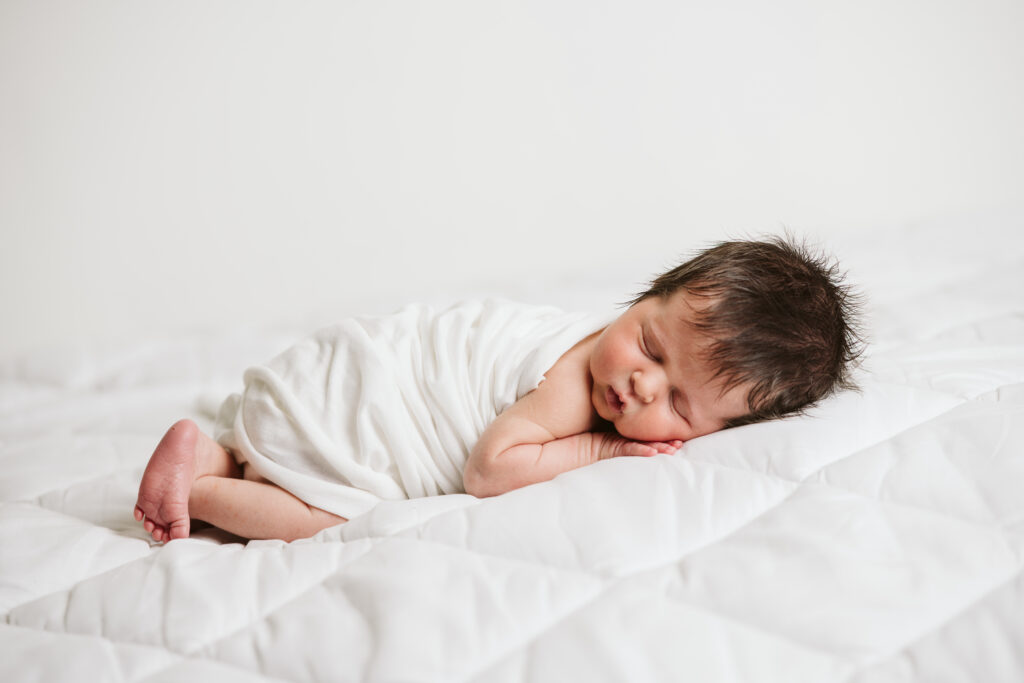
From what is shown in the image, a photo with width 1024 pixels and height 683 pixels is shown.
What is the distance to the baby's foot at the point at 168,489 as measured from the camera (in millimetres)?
1039

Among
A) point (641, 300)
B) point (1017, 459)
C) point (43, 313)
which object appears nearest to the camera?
point (1017, 459)

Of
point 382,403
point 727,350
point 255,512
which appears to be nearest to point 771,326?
point 727,350

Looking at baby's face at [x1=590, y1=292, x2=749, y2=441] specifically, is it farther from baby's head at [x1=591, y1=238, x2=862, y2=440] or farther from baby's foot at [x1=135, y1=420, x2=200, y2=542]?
baby's foot at [x1=135, y1=420, x2=200, y2=542]

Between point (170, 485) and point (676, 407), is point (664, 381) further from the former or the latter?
point (170, 485)

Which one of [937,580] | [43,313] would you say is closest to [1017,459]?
A: [937,580]

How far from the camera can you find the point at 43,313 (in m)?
2.48

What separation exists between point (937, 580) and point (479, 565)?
413 millimetres

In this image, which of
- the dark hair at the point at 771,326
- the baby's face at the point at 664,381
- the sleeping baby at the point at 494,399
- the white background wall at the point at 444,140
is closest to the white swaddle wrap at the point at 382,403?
the sleeping baby at the point at 494,399

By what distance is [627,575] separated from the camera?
78 cm

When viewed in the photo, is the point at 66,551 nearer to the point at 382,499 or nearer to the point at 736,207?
the point at 382,499

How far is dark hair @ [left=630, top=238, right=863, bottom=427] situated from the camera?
1.05m

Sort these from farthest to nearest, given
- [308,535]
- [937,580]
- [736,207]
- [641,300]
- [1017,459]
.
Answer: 1. [736,207]
2. [641,300]
3. [308,535]
4. [1017,459]
5. [937,580]

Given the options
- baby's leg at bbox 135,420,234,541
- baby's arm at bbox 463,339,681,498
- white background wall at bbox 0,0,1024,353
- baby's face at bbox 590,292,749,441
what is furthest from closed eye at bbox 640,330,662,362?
white background wall at bbox 0,0,1024,353

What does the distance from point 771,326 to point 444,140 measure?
1.83 metres
